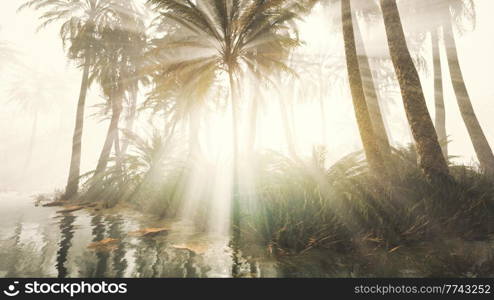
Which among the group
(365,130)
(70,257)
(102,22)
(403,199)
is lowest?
(70,257)

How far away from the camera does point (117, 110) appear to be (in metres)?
13.4

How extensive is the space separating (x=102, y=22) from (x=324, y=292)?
14.9 meters

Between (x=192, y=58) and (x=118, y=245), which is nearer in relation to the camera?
(x=118, y=245)

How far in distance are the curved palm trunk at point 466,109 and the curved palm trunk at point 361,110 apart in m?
3.74

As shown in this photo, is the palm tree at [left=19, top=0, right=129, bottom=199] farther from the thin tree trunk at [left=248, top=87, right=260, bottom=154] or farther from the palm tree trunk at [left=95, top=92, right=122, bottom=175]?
the thin tree trunk at [left=248, top=87, right=260, bottom=154]

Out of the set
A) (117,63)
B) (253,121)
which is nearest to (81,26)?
(117,63)

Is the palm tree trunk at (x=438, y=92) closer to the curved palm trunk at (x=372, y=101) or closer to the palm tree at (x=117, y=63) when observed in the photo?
the curved palm trunk at (x=372, y=101)

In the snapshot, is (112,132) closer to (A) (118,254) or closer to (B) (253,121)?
(B) (253,121)

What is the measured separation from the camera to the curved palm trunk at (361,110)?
5.55m

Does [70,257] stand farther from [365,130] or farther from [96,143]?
[96,143]

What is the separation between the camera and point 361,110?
19.1 ft

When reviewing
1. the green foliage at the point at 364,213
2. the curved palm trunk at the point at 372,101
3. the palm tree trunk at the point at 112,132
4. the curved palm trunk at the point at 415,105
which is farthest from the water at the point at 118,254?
the palm tree trunk at the point at 112,132

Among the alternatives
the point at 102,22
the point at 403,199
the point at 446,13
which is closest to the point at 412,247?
the point at 403,199

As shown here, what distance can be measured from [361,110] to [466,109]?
208 inches
